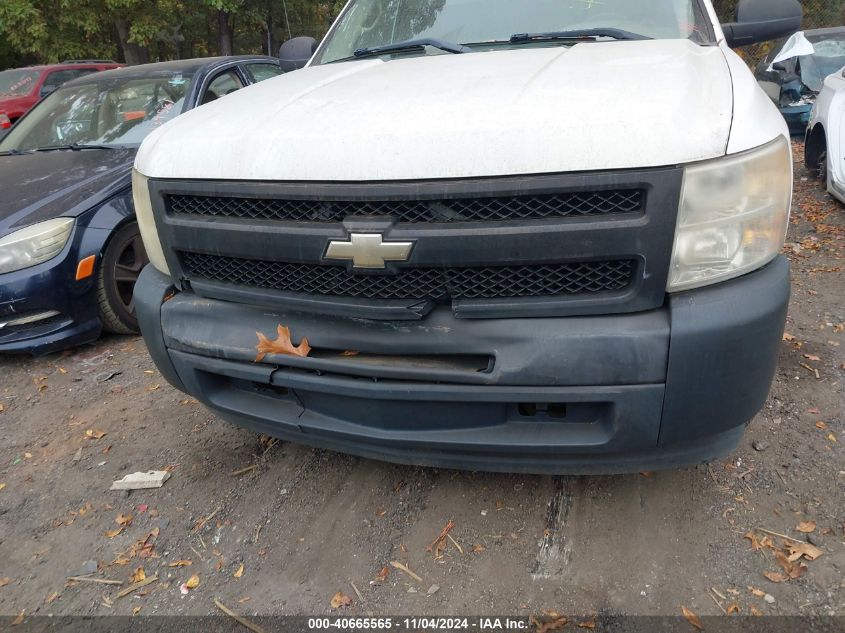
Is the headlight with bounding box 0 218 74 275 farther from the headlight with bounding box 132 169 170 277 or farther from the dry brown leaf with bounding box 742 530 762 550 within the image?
the dry brown leaf with bounding box 742 530 762 550

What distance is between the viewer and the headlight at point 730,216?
165 centimetres

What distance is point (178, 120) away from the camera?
8.11 feet

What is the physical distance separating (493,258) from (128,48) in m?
17.1

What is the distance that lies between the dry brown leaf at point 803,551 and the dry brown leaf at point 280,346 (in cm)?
171

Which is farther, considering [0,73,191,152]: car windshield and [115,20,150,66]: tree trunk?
[115,20,150,66]: tree trunk

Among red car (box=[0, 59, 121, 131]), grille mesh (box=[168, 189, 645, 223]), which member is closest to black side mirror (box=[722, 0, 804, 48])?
grille mesh (box=[168, 189, 645, 223])

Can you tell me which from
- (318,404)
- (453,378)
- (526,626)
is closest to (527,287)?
(453,378)

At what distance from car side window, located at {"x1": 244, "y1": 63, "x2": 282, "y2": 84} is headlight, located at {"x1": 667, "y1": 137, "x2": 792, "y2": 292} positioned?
4.60 meters

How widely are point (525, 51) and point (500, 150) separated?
1013mm

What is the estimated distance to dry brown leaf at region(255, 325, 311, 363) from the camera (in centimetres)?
203

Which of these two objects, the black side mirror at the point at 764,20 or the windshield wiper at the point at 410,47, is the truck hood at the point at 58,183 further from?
the black side mirror at the point at 764,20

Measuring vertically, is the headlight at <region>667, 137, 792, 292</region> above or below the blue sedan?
above

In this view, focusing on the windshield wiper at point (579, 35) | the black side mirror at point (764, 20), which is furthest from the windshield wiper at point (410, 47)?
the black side mirror at point (764, 20)

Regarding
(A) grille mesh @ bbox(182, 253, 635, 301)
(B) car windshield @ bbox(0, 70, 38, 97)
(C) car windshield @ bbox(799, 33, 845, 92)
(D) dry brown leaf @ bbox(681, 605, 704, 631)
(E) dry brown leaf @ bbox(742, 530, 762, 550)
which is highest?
(A) grille mesh @ bbox(182, 253, 635, 301)
